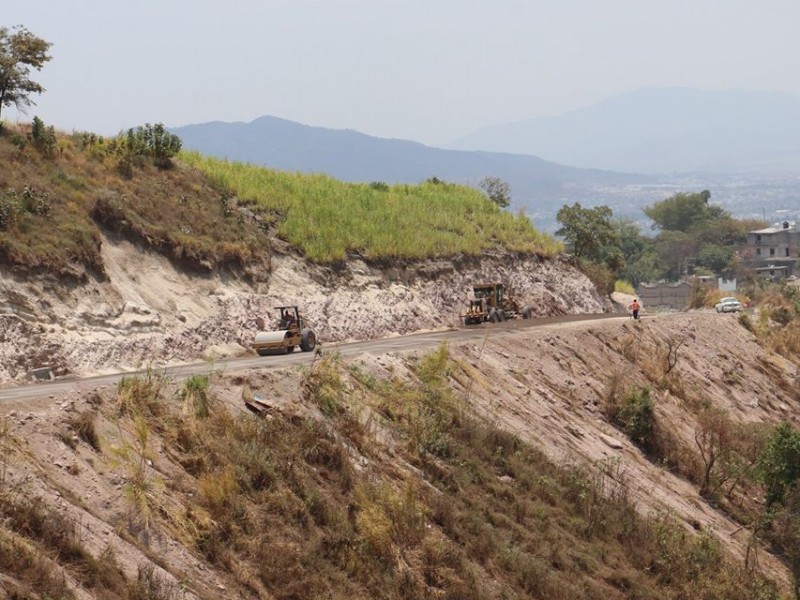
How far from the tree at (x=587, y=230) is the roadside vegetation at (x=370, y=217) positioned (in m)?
9.53

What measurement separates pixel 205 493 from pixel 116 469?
4.78 feet

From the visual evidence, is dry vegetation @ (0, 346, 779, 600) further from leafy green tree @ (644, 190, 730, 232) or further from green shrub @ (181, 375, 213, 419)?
leafy green tree @ (644, 190, 730, 232)

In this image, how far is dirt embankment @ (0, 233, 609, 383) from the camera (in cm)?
3134

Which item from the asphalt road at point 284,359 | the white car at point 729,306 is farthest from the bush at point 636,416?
the white car at point 729,306

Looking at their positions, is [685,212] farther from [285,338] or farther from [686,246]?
[285,338]

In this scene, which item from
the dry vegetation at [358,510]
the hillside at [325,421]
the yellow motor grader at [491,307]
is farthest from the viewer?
the yellow motor grader at [491,307]

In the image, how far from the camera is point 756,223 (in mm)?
171625

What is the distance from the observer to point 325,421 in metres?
23.6

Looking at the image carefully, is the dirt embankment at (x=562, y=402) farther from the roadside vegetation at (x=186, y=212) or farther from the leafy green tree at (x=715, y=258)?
the leafy green tree at (x=715, y=258)

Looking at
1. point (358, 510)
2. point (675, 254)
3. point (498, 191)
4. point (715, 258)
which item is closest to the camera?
point (358, 510)

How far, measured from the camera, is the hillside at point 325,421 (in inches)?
712

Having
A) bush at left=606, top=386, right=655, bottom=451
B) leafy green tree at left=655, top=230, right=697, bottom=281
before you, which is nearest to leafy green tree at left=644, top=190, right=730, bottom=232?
leafy green tree at left=655, top=230, right=697, bottom=281

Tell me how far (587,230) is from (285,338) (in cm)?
3774

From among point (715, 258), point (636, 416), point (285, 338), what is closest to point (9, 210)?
point (285, 338)
